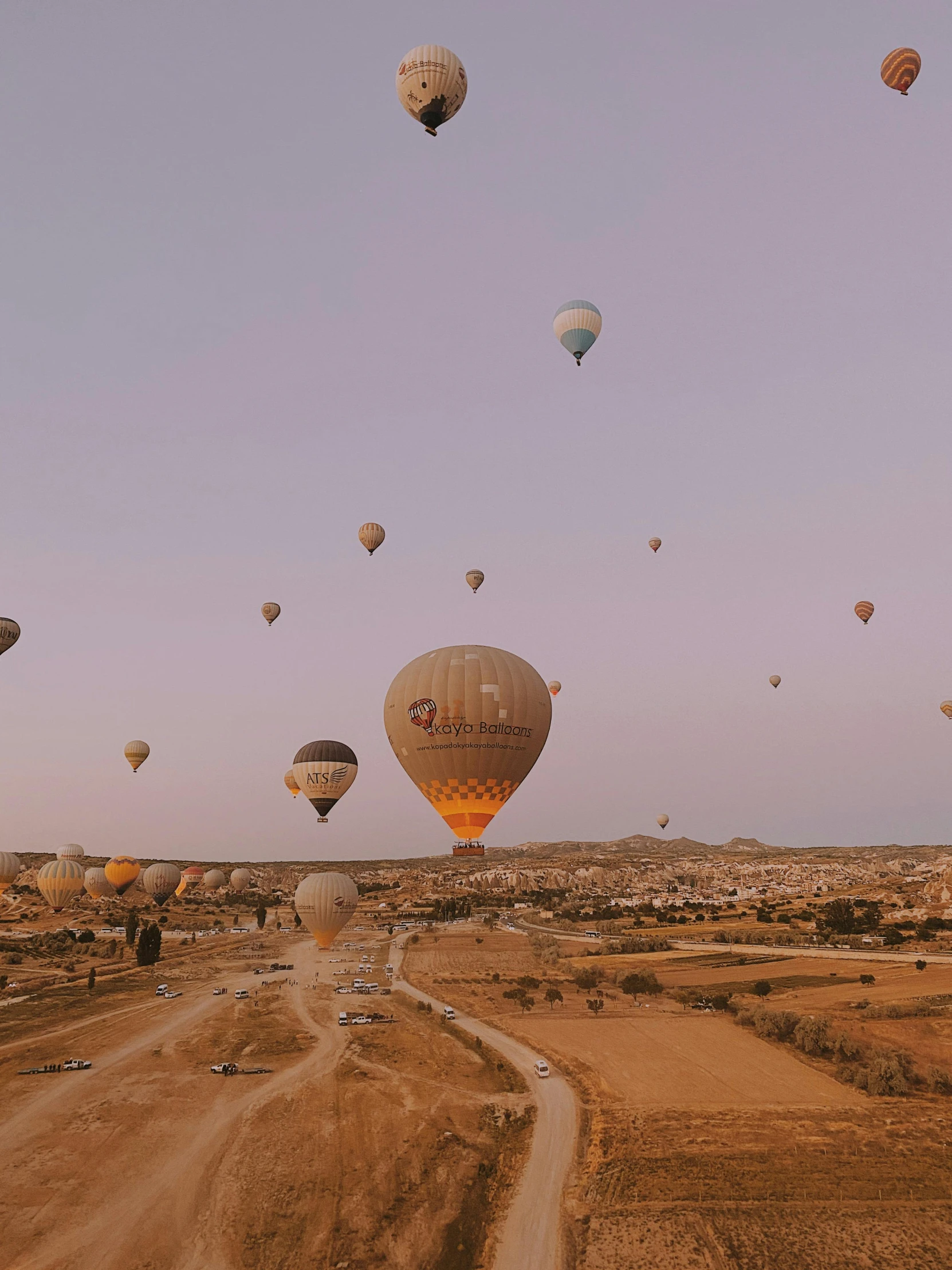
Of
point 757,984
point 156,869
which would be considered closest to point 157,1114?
point 757,984

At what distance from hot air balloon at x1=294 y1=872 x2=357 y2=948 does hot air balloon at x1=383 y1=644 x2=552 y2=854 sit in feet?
64.0

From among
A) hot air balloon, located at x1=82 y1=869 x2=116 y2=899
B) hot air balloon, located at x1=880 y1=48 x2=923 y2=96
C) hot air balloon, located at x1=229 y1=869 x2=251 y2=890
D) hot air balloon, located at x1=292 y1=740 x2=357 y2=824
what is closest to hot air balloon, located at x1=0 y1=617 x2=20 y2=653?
hot air balloon, located at x1=292 y1=740 x2=357 y2=824

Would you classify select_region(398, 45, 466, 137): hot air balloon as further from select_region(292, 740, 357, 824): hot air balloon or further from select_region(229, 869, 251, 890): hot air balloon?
select_region(229, 869, 251, 890): hot air balloon

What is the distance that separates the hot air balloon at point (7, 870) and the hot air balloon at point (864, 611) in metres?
80.0

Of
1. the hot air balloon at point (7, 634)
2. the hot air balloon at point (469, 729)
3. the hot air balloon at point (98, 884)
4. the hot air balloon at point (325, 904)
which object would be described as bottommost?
the hot air balloon at point (325, 904)

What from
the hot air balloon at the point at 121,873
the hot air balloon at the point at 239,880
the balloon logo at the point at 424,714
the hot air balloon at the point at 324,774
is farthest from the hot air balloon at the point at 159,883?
the balloon logo at the point at 424,714

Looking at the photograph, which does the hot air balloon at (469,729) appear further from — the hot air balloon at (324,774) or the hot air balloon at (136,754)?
the hot air balloon at (136,754)

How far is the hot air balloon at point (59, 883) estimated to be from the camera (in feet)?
262

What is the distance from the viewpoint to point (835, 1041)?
3641 cm

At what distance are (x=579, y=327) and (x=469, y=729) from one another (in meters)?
23.1

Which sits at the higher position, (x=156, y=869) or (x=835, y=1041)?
(x=156, y=869)

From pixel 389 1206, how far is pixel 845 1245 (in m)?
12.3

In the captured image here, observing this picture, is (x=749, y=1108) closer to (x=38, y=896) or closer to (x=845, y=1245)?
(x=845, y=1245)

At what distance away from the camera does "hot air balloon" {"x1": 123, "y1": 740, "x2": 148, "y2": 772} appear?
9044cm
